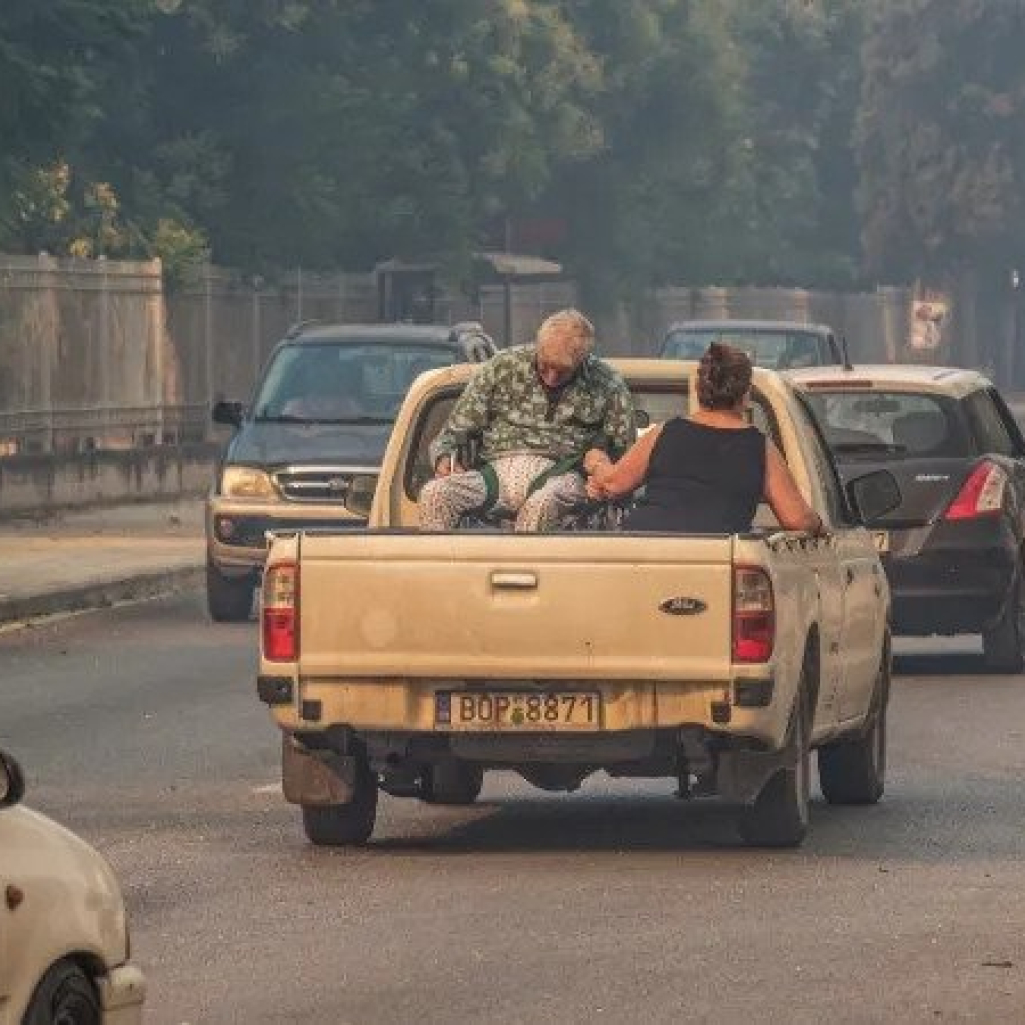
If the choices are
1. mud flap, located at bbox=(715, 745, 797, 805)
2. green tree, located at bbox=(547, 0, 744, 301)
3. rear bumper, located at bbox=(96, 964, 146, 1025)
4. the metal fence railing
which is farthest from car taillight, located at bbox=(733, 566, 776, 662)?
green tree, located at bbox=(547, 0, 744, 301)

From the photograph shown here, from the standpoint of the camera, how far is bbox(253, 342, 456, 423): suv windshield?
30.0m

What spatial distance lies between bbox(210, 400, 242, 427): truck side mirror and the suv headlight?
0.34 meters

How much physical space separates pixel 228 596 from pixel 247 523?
1.61ft

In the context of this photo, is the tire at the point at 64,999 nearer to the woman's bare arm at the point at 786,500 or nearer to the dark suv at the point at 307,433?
the woman's bare arm at the point at 786,500

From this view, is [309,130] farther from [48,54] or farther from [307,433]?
[307,433]

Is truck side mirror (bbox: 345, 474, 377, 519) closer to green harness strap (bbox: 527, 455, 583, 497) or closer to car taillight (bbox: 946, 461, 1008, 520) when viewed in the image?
green harness strap (bbox: 527, 455, 583, 497)

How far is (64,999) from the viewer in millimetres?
8281

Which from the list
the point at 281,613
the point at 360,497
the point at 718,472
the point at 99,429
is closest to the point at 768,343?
the point at 99,429

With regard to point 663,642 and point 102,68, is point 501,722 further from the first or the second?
point 102,68

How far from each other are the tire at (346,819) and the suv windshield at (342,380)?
14.9m

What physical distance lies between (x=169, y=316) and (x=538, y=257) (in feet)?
82.8

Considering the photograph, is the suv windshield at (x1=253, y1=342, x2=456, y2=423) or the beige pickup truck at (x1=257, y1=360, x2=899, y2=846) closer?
the beige pickup truck at (x1=257, y1=360, x2=899, y2=846)

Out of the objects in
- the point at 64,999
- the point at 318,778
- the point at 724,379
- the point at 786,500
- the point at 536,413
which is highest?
the point at 724,379

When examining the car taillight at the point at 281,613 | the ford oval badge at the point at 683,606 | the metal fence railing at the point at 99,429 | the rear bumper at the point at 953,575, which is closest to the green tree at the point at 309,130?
the metal fence railing at the point at 99,429
